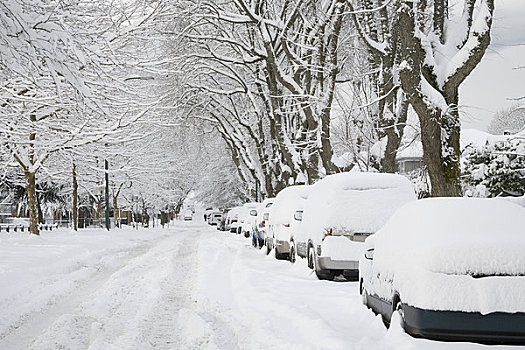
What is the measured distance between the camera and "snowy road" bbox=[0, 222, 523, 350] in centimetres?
714

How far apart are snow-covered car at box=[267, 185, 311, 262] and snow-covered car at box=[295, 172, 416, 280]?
12.4ft

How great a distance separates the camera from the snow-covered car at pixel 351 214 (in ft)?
38.8

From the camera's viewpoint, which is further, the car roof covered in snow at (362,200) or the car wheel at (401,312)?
the car roof covered in snow at (362,200)

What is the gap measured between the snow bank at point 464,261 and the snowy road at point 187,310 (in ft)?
1.45

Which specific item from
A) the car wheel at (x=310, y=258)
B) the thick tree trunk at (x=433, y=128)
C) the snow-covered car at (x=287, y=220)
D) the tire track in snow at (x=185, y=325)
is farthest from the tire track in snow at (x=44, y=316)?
the thick tree trunk at (x=433, y=128)

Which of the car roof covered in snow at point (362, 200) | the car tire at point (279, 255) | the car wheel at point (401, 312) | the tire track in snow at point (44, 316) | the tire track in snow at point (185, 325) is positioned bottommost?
the tire track in snow at point (185, 325)

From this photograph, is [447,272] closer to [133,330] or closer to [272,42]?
[133,330]

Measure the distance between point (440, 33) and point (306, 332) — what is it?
8.03 m

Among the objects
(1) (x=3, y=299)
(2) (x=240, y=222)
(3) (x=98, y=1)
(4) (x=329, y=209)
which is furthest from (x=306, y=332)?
(2) (x=240, y=222)

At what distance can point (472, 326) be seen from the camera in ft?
17.9

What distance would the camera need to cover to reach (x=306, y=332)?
7.30m

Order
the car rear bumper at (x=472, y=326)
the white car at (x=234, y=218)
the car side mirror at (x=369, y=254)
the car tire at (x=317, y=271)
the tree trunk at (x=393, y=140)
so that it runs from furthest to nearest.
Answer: the white car at (x=234, y=218)
the tree trunk at (x=393, y=140)
the car tire at (x=317, y=271)
the car side mirror at (x=369, y=254)
the car rear bumper at (x=472, y=326)

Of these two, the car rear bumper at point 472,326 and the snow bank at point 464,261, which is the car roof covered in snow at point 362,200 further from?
the car rear bumper at point 472,326

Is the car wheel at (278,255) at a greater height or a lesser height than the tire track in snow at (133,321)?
greater
